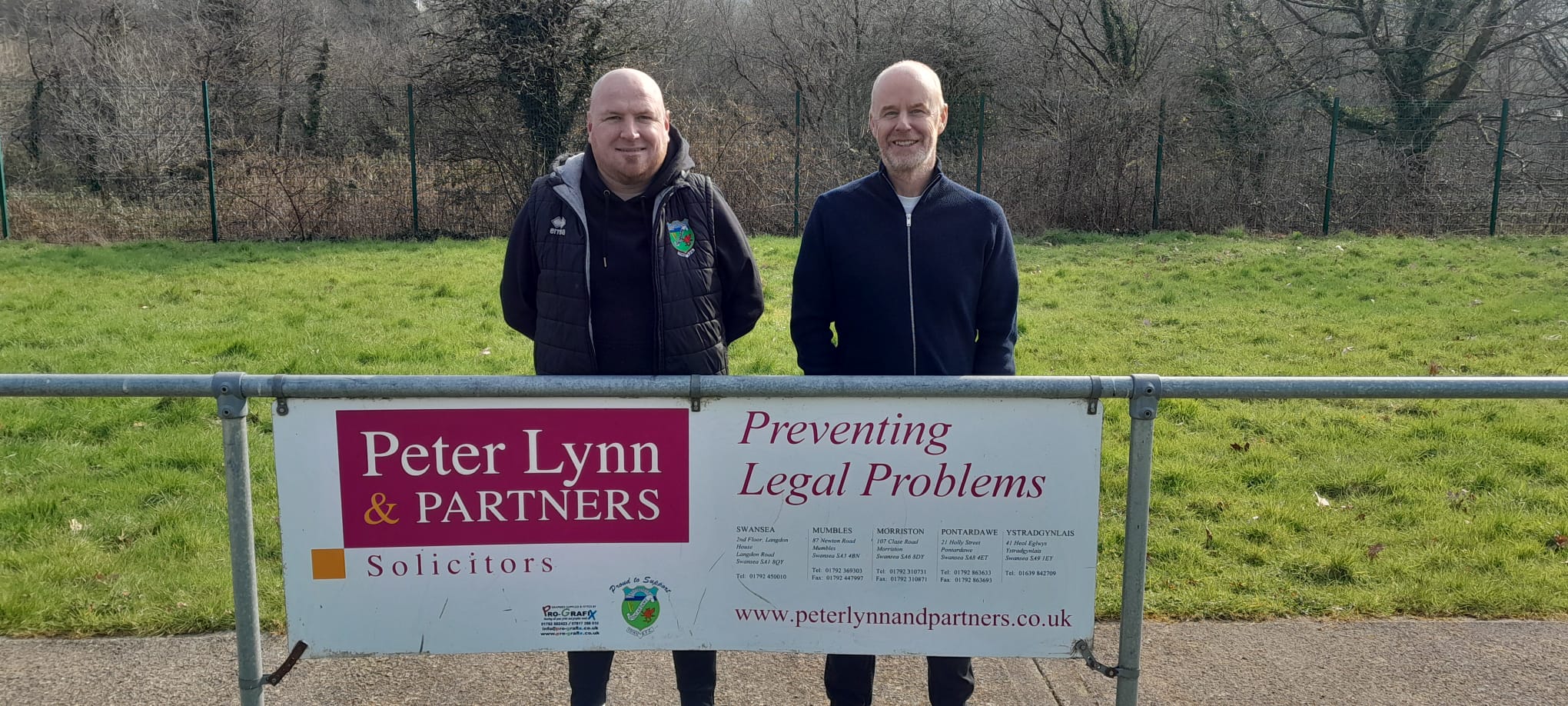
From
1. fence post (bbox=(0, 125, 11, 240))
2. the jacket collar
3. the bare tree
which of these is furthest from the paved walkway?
the bare tree

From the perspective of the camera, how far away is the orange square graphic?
2.68 m

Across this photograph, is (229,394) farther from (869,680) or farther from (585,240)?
(869,680)

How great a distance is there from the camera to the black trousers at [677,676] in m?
3.18

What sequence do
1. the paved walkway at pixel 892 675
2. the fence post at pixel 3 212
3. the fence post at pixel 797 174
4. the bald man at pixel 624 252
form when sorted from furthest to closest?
the fence post at pixel 797 174
the fence post at pixel 3 212
the paved walkway at pixel 892 675
the bald man at pixel 624 252

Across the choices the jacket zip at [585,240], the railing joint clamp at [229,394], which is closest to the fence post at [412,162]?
the jacket zip at [585,240]

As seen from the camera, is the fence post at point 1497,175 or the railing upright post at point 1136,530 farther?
the fence post at point 1497,175

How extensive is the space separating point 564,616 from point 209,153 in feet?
48.3

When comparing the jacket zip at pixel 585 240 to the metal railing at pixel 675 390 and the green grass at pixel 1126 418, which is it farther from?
the green grass at pixel 1126 418

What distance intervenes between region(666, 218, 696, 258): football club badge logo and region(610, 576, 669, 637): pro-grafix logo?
921 mm

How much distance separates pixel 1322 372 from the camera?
7.86 m

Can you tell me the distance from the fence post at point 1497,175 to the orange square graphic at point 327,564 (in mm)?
18593

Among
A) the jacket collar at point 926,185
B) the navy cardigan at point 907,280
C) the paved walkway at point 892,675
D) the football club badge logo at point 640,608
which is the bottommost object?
the paved walkway at point 892,675

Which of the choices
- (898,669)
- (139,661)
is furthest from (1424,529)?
(139,661)

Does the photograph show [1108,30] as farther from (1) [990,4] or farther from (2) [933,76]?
(2) [933,76]
